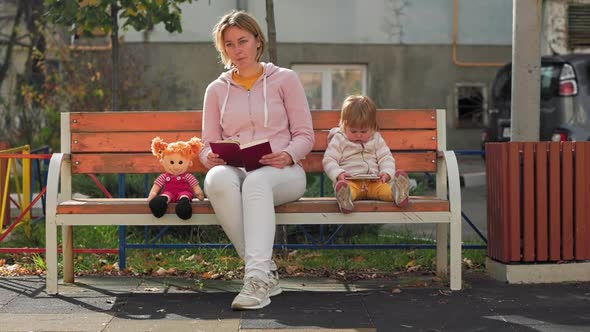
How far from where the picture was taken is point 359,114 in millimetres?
5359

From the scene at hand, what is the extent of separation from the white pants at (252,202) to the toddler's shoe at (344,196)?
27 cm

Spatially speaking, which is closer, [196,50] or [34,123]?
[34,123]

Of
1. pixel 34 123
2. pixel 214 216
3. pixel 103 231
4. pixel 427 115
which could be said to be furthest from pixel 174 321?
pixel 34 123

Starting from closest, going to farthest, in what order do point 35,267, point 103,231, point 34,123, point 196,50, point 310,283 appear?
point 310,283 → point 35,267 → point 103,231 → point 34,123 → point 196,50

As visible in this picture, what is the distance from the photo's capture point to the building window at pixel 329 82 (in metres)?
16.5

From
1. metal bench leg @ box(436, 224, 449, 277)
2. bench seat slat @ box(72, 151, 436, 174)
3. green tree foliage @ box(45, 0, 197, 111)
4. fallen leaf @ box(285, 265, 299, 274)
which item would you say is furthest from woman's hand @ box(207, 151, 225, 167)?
green tree foliage @ box(45, 0, 197, 111)

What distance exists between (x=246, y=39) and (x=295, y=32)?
11164 mm

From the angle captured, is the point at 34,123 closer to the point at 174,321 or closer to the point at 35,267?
the point at 35,267

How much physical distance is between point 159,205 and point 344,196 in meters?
1.01

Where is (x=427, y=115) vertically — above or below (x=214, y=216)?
above

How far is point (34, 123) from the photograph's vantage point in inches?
532

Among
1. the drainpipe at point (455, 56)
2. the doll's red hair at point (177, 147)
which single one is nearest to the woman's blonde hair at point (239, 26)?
the doll's red hair at point (177, 147)

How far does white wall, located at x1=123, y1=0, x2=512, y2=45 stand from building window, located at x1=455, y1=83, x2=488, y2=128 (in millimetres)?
869

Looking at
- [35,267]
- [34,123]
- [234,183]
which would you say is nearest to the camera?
[234,183]
